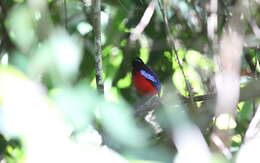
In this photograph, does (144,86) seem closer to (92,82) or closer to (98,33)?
(92,82)

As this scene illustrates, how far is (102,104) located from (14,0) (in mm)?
1496

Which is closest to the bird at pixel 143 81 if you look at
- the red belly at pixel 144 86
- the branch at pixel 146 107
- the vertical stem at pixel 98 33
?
the red belly at pixel 144 86

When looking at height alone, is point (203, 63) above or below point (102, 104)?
below

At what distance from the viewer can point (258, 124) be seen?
8.84 feet

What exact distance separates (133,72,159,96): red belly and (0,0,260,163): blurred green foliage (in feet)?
4.95

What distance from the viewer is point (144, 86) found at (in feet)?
20.8

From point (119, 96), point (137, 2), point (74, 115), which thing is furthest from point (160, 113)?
point (74, 115)

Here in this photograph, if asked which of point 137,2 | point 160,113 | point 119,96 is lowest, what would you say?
point 160,113

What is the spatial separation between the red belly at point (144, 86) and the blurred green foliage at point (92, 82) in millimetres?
1509

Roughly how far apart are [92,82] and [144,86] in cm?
241

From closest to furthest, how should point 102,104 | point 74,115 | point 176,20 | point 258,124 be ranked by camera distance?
point 258,124 < point 74,115 < point 102,104 < point 176,20

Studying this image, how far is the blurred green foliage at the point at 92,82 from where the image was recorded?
2.81m

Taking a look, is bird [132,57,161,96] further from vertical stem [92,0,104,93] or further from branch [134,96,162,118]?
vertical stem [92,0,104,93]

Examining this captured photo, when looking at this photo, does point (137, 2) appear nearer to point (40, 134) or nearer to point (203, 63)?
point (203, 63)
